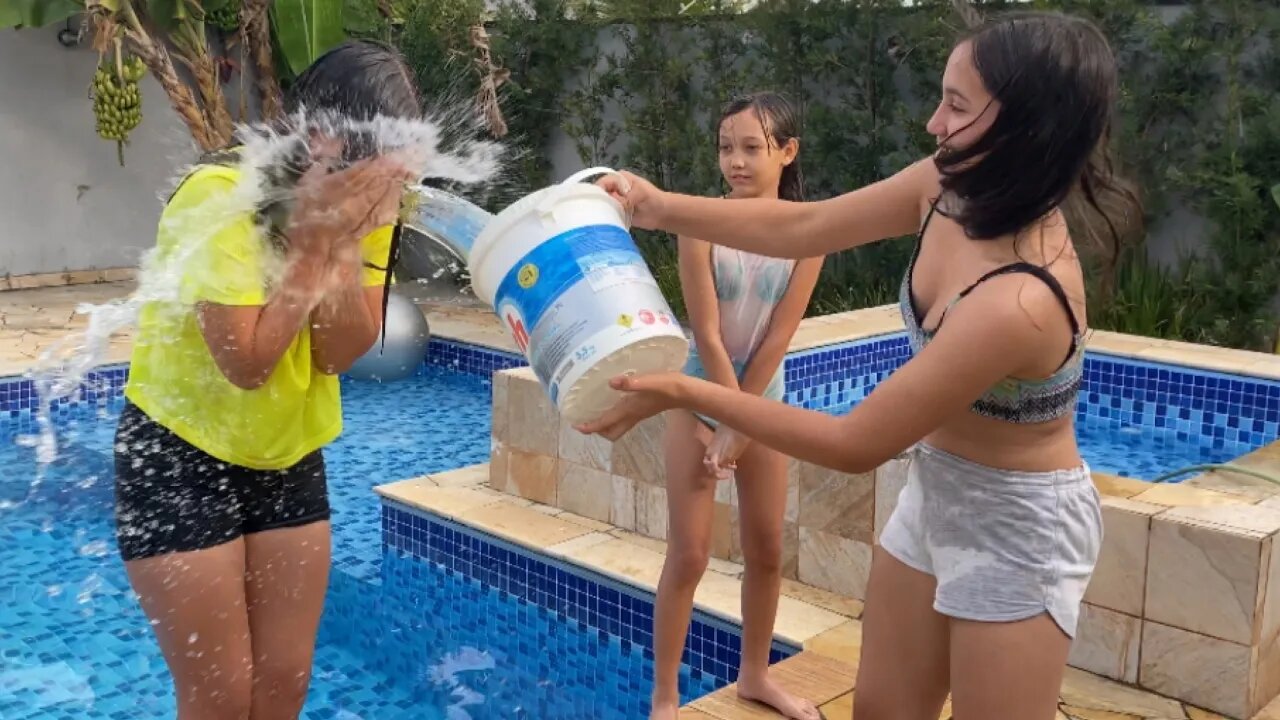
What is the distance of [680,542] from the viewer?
3182 mm

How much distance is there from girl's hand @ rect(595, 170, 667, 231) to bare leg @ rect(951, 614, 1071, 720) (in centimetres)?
95

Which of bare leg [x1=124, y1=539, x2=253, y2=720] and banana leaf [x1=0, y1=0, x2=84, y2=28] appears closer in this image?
bare leg [x1=124, y1=539, x2=253, y2=720]

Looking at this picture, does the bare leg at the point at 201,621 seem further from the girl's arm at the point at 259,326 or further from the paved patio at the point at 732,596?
the paved patio at the point at 732,596

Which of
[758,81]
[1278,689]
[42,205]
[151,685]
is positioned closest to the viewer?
[1278,689]

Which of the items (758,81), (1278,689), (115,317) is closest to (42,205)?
(758,81)

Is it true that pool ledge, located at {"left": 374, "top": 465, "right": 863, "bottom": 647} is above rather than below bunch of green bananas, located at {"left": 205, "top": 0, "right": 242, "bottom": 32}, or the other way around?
below

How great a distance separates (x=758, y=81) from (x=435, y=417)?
4371 mm

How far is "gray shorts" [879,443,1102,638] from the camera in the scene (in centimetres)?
184

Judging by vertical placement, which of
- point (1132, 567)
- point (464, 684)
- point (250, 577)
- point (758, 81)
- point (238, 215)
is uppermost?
point (758, 81)

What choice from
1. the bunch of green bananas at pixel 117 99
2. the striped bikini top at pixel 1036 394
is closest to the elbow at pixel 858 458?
the striped bikini top at pixel 1036 394

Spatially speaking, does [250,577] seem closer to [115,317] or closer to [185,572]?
[185,572]

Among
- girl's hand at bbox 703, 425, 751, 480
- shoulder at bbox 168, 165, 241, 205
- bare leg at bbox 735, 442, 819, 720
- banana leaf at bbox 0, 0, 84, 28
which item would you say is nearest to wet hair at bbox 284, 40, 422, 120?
shoulder at bbox 168, 165, 241, 205

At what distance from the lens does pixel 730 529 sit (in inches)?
183

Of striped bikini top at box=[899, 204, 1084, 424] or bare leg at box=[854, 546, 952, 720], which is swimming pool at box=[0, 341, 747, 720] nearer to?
bare leg at box=[854, 546, 952, 720]
